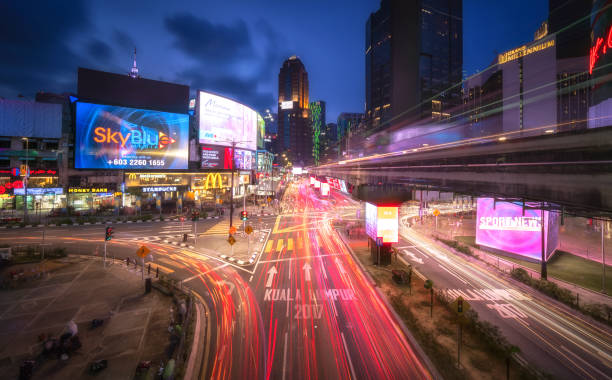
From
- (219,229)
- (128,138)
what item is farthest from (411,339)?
(128,138)

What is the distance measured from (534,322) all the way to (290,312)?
1217cm

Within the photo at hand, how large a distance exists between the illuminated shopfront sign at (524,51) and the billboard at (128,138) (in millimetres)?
64065

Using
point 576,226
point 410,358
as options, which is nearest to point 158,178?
point 410,358

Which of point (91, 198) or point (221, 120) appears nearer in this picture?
point (91, 198)

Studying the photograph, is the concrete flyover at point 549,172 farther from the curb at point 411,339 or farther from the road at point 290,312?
the road at point 290,312

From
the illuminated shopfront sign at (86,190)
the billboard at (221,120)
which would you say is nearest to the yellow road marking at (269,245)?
the billboard at (221,120)

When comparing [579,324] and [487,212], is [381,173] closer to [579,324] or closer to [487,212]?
[487,212]

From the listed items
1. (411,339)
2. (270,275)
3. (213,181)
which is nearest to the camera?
(411,339)

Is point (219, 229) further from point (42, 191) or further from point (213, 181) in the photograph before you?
point (42, 191)

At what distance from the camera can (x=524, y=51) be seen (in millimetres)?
45750

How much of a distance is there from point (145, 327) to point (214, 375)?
485 cm

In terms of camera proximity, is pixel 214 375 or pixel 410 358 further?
pixel 410 358

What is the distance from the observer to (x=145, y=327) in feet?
35.8

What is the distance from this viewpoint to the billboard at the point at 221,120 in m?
47.8
